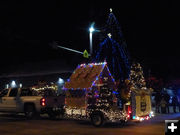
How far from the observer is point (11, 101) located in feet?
59.1

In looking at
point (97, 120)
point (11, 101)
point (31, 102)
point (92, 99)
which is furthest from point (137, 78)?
point (11, 101)

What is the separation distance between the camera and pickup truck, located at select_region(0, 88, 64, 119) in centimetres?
1700

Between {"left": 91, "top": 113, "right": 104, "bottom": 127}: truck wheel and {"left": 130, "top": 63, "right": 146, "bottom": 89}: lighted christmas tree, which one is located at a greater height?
{"left": 130, "top": 63, "right": 146, "bottom": 89}: lighted christmas tree

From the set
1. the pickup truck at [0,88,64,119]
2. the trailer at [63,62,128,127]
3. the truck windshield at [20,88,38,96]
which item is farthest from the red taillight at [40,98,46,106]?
the trailer at [63,62,128,127]

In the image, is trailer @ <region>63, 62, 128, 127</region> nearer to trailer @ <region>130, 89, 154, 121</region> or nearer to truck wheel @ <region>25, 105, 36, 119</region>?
trailer @ <region>130, 89, 154, 121</region>

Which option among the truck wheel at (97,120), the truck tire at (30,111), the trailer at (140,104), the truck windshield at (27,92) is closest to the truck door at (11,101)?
the truck windshield at (27,92)

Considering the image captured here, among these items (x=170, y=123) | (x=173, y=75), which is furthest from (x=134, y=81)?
(x=173, y=75)

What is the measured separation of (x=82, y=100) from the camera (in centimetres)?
1475

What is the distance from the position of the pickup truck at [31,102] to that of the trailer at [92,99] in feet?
5.87

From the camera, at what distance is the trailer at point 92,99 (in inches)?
525

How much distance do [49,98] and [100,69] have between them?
372cm

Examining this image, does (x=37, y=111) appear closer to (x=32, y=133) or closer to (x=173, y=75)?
(x=32, y=133)

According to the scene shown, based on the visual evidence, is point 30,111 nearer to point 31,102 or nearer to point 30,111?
point 30,111

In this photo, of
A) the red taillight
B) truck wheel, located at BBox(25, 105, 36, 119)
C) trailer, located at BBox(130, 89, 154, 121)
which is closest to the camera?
trailer, located at BBox(130, 89, 154, 121)
